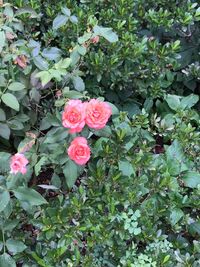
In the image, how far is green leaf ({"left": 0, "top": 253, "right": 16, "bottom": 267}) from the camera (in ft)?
7.27

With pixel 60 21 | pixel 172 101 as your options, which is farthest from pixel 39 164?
pixel 172 101

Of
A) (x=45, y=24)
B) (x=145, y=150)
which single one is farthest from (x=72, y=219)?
(x=45, y=24)

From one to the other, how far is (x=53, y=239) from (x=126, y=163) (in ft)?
1.57

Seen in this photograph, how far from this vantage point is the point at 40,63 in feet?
8.18

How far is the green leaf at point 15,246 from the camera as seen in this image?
2.24 meters

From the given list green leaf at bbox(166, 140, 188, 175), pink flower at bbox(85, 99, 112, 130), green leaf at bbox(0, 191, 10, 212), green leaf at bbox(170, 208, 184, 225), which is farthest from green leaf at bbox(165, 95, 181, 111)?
green leaf at bbox(0, 191, 10, 212)

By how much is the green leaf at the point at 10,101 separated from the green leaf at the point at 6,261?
0.63 meters

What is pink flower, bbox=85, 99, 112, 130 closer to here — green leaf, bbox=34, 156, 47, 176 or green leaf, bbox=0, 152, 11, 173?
green leaf, bbox=34, 156, 47, 176

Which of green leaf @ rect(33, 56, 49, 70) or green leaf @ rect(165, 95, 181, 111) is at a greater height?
green leaf @ rect(33, 56, 49, 70)

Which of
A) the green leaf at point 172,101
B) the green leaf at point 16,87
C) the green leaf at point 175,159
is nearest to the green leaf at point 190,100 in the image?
the green leaf at point 172,101

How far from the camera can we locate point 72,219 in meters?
2.27

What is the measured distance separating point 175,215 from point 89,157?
18.7 inches

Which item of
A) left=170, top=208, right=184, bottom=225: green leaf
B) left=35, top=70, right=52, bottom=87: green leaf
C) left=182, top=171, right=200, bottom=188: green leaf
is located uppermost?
left=35, top=70, right=52, bottom=87: green leaf

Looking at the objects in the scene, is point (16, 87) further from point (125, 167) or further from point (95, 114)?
point (125, 167)
